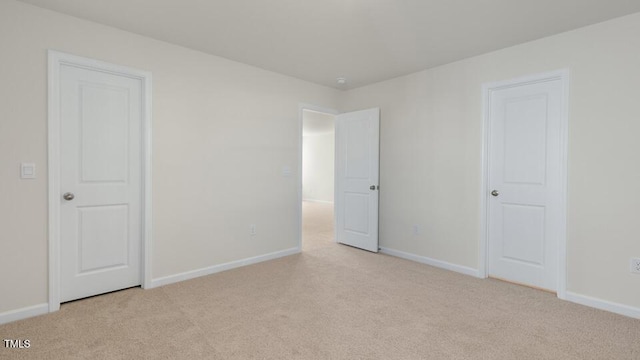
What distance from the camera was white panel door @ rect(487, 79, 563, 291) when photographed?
313 cm

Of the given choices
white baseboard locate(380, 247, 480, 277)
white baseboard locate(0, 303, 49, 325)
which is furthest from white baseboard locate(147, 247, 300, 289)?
white baseboard locate(380, 247, 480, 277)

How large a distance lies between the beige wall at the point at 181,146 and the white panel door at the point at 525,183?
248 centimetres

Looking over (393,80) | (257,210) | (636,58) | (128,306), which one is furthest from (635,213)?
(128,306)

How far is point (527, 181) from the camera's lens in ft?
10.8

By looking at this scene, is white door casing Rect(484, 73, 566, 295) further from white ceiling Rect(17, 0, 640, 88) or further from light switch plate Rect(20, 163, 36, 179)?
light switch plate Rect(20, 163, 36, 179)

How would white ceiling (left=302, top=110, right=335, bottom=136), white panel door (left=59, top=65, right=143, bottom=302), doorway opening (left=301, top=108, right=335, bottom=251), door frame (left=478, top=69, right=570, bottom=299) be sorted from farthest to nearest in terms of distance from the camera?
doorway opening (left=301, top=108, right=335, bottom=251), white ceiling (left=302, top=110, right=335, bottom=136), door frame (left=478, top=69, right=570, bottom=299), white panel door (left=59, top=65, right=143, bottom=302)

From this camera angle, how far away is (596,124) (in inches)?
111

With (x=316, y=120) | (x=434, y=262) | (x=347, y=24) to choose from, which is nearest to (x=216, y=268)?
(x=434, y=262)

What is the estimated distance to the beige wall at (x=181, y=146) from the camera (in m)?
2.50

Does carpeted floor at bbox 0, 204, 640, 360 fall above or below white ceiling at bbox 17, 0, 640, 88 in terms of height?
below

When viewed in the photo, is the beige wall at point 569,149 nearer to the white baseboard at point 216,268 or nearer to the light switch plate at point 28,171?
the white baseboard at point 216,268

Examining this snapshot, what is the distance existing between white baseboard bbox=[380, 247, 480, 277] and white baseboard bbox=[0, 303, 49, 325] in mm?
3767

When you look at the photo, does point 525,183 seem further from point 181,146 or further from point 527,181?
point 181,146

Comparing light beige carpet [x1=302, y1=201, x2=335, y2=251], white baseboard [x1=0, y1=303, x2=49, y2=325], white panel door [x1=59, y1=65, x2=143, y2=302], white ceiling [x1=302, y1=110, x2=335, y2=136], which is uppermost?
white ceiling [x1=302, y1=110, x2=335, y2=136]
